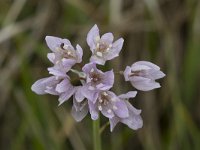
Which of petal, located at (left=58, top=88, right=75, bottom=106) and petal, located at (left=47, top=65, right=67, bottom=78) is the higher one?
petal, located at (left=47, top=65, right=67, bottom=78)

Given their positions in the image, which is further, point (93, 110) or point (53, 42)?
point (53, 42)

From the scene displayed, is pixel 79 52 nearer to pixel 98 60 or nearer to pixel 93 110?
pixel 98 60

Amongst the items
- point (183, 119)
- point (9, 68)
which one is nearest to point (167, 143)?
point (183, 119)

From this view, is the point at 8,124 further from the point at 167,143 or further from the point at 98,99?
the point at 98,99

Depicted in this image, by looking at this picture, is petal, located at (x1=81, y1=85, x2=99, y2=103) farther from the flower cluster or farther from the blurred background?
the blurred background

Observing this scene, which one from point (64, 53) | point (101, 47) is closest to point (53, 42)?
point (64, 53)

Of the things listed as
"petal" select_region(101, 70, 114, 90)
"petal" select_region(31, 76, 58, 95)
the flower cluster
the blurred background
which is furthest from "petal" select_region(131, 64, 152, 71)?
the blurred background
